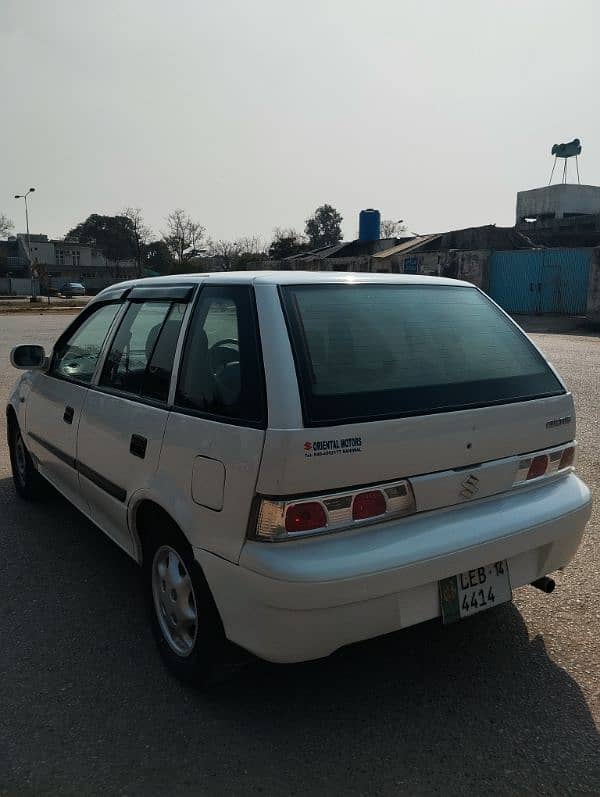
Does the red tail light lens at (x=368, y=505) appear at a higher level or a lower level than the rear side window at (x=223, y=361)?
lower

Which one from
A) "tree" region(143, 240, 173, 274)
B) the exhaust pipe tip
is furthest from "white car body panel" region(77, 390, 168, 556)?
"tree" region(143, 240, 173, 274)

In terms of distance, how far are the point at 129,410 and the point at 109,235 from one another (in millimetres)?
99984

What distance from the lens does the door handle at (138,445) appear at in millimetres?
2791

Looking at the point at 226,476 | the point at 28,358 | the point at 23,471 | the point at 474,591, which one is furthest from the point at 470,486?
the point at 23,471

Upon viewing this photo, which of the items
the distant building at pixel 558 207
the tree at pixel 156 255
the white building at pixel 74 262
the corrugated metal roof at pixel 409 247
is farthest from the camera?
the white building at pixel 74 262

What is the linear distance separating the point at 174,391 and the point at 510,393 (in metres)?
1.44

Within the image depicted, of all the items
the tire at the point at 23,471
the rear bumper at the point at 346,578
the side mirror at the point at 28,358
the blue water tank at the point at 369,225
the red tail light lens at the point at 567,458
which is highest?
the blue water tank at the point at 369,225

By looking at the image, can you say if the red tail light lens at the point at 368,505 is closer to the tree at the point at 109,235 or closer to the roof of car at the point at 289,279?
the roof of car at the point at 289,279

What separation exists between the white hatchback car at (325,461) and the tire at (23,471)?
1.78m

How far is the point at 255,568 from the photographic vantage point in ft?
7.06

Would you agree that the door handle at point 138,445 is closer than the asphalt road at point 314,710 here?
No

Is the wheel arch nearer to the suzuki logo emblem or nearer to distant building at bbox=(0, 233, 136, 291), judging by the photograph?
the suzuki logo emblem

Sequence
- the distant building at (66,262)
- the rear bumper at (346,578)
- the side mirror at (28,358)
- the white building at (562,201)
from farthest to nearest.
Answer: the distant building at (66,262), the white building at (562,201), the side mirror at (28,358), the rear bumper at (346,578)

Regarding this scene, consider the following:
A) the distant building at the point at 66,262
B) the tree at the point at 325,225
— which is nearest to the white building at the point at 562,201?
the tree at the point at 325,225
